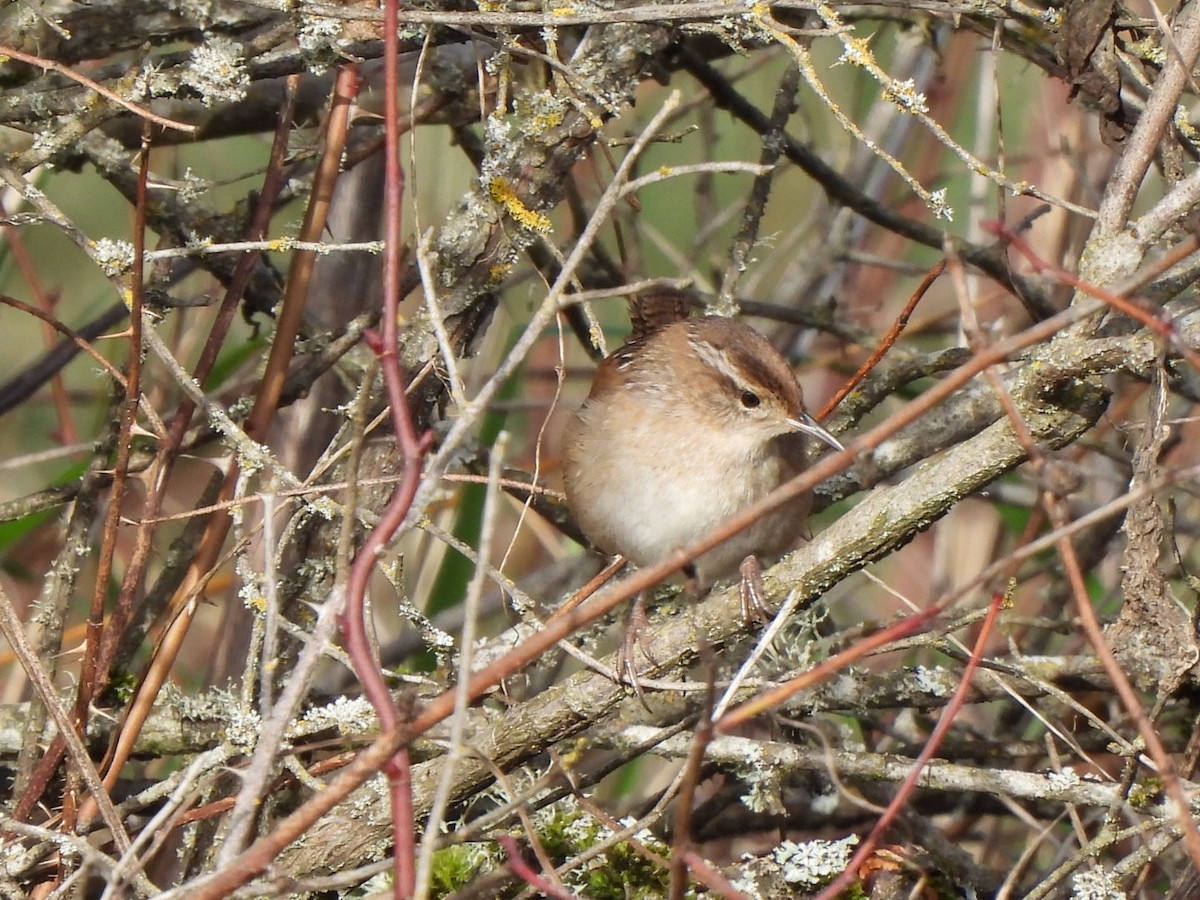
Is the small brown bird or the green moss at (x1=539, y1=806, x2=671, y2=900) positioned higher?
the small brown bird

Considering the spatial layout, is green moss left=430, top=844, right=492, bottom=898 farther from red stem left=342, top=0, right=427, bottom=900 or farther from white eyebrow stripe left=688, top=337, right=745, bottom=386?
white eyebrow stripe left=688, top=337, right=745, bottom=386

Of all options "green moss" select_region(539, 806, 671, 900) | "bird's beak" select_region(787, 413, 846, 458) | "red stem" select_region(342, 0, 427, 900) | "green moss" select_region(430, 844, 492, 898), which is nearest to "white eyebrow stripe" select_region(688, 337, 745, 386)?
"bird's beak" select_region(787, 413, 846, 458)

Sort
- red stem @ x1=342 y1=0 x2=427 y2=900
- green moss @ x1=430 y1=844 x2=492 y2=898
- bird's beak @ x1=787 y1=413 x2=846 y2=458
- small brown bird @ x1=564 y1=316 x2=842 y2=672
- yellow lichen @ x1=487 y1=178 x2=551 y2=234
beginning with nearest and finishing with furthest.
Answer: red stem @ x1=342 y1=0 x2=427 y2=900
green moss @ x1=430 y1=844 x2=492 y2=898
yellow lichen @ x1=487 y1=178 x2=551 y2=234
bird's beak @ x1=787 y1=413 x2=846 y2=458
small brown bird @ x1=564 y1=316 x2=842 y2=672

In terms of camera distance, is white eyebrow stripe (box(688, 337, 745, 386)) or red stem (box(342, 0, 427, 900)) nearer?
red stem (box(342, 0, 427, 900))

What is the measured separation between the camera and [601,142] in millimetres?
2674

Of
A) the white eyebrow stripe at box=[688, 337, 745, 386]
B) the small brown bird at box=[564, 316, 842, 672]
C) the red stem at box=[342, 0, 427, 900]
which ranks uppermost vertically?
the red stem at box=[342, 0, 427, 900]

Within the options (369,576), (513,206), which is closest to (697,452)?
(513,206)

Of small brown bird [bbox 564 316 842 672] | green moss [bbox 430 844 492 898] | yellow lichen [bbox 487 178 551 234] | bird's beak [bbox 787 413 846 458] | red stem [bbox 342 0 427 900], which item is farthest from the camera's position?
small brown bird [bbox 564 316 842 672]

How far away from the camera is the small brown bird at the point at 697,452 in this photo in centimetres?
296

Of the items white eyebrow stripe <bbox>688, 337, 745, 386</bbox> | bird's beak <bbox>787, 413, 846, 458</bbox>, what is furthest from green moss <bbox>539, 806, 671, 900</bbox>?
white eyebrow stripe <bbox>688, 337, 745, 386</bbox>

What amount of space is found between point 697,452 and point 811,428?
0.28 metres

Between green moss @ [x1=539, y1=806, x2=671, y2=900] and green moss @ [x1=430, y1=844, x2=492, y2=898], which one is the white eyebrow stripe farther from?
green moss @ [x1=430, y1=844, x2=492, y2=898]

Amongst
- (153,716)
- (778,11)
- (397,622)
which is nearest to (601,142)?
(778,11)

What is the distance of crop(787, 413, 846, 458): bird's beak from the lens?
2837mm
